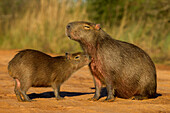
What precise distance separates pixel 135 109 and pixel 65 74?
167cm

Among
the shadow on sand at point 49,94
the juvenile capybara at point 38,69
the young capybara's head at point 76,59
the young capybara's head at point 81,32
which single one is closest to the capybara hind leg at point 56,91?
the juvenile capybara at point 38,69

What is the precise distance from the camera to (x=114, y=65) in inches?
211

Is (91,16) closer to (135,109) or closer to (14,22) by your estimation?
(14,22)

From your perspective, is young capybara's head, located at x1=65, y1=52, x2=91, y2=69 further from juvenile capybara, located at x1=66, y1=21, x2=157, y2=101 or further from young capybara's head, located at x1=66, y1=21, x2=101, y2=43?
young capybara's head, located at x1=66, y1=21, x2=101, y2=43

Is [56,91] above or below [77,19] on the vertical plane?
below

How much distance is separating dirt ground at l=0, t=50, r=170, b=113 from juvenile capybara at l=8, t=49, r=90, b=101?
0.26m

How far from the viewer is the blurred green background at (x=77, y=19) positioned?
1244 cm

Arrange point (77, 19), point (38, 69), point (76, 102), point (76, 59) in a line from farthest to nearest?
point (77, 19), point (76, 59), point (38, 69), point (76, 102)

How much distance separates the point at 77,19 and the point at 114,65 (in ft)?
24.7

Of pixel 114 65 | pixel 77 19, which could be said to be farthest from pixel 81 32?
pixel 77 19

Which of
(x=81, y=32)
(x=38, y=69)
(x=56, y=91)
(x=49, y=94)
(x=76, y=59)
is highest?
(x=81, y=32)

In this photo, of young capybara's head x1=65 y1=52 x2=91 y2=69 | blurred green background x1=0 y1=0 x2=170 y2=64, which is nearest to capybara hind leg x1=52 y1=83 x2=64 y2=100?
young capybara's head x1=65 y1=52 x2=91 y2=69

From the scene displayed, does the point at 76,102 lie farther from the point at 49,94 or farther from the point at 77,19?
the point at 77,19

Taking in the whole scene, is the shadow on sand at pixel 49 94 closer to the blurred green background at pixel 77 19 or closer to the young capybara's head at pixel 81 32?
the young capybara's head at pixel 81 32
